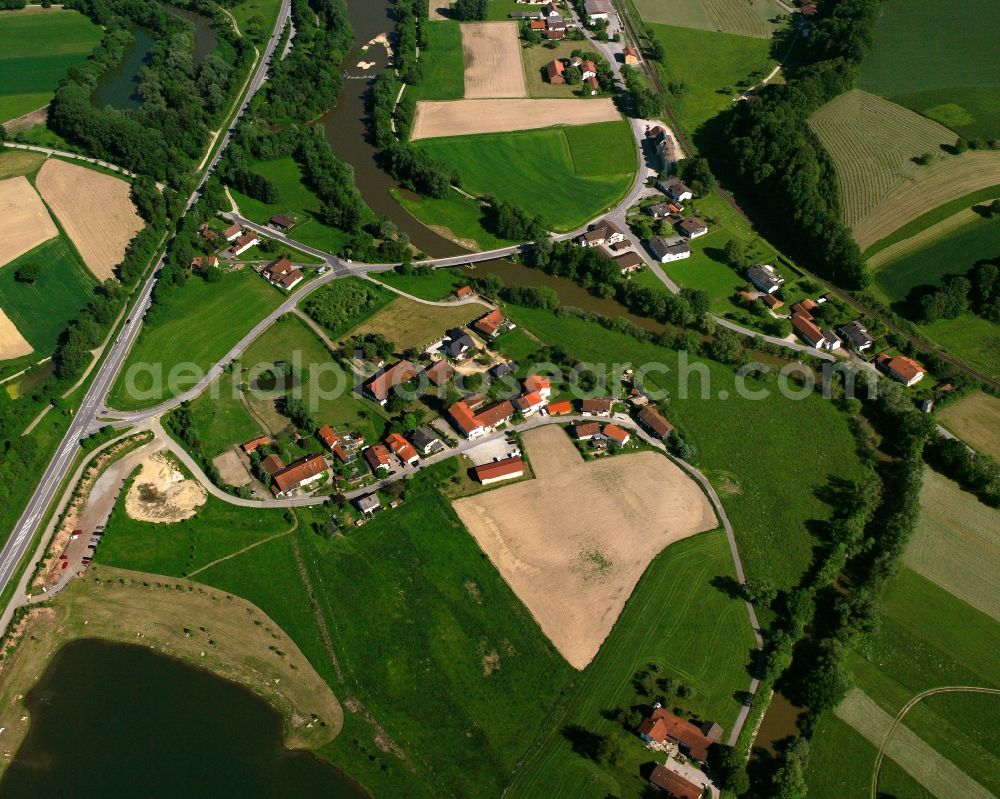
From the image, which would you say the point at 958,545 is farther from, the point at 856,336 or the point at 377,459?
the point at 377,459

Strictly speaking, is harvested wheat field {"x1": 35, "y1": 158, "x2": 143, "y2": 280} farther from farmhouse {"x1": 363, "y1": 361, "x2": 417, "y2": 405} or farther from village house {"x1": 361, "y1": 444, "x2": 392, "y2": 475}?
village house {"x1": 361, "y1": 444, "x2": 392, "y2": 475}

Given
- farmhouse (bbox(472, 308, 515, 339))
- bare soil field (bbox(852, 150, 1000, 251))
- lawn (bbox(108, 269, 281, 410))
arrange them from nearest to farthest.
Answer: lawn (bbox(108, 269, 281, 410))
farmhouse (bbox(472, 308, 515, 339))
bare soil field (bbox(852, 150, 1000, 251))

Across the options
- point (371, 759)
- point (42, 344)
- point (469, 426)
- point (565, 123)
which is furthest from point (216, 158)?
point (371, 759)

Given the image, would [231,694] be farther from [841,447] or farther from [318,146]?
[318,146]

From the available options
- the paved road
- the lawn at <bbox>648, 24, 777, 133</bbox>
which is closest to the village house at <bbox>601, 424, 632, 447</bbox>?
the paved road

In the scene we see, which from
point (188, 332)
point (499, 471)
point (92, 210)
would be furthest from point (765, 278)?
point (92, 210)

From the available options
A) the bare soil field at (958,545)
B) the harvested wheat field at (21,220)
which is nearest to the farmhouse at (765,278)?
the bare soil field at (958,545)

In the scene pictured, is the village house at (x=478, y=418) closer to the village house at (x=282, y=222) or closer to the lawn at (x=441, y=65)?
the village house at (x=282, y=222)
